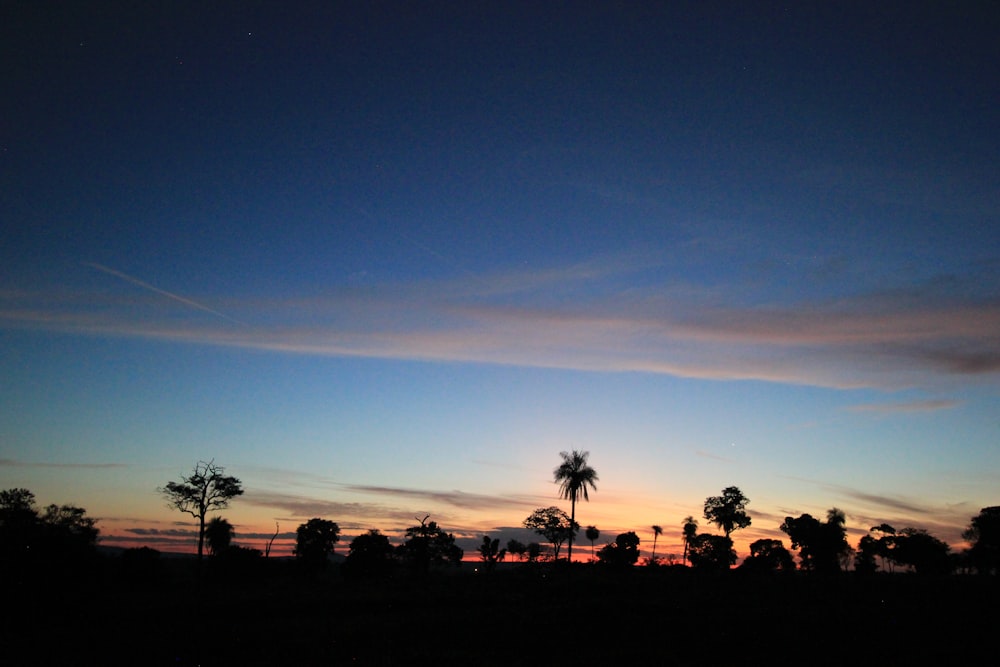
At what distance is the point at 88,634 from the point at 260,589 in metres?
31.8

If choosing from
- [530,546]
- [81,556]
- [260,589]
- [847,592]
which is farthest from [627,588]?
[530,546]

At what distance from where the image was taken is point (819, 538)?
3935 inches

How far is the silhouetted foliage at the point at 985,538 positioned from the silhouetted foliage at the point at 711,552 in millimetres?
36225

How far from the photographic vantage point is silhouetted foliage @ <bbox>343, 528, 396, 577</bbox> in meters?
91.3

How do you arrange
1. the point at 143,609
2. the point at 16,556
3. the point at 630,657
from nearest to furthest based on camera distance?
the point at 630,657, the point at 143,609, the point at 16,556

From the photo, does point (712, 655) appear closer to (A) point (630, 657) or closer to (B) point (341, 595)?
(A) point (630, 657)

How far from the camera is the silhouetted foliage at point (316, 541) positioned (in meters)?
94.6

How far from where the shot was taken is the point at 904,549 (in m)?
116

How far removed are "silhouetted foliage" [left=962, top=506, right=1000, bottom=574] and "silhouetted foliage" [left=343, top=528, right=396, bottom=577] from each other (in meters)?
88.9

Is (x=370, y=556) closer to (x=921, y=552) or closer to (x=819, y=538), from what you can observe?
(x=819, y=538)

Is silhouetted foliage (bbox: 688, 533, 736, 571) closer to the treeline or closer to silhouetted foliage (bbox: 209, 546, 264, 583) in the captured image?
the treeline

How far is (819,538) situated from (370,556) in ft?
231

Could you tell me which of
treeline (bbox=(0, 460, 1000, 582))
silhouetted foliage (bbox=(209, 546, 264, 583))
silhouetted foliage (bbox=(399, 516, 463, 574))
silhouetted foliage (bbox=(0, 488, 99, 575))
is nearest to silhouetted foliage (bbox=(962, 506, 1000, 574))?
treeline (bbox=(0, 460, 1000, 582))

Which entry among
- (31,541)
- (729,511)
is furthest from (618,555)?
(31,541)
